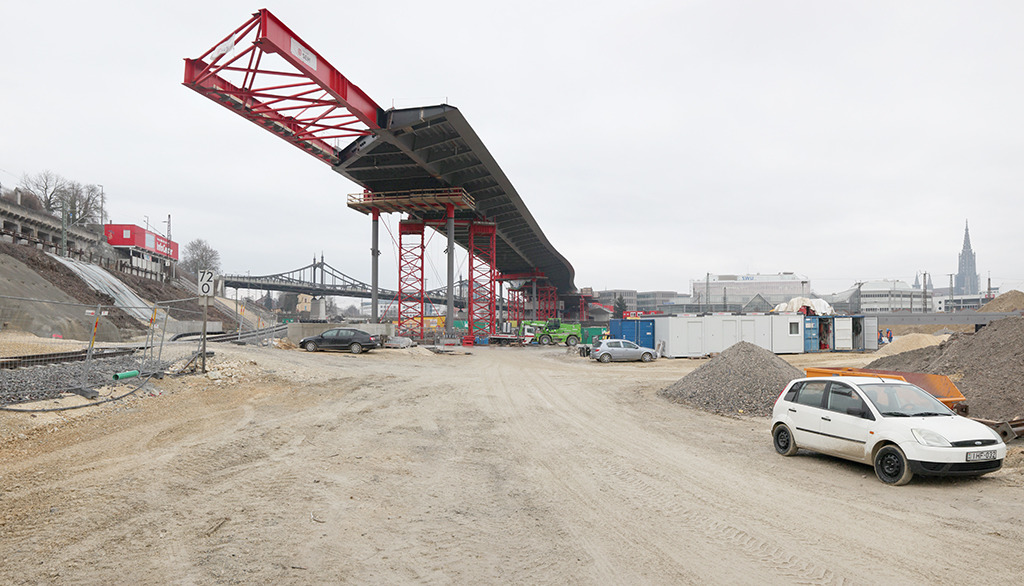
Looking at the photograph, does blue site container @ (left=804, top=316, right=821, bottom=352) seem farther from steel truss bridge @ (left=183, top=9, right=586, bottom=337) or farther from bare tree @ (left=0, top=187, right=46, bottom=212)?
bare tree @ (left=0, top=187, right=46, bottom=212)

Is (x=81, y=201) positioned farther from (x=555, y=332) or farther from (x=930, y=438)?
(x=930, y=438)

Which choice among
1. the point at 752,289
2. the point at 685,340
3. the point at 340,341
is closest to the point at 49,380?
the point at 340,341

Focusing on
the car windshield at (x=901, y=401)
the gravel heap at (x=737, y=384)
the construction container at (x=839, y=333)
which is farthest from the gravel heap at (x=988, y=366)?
the construction container at (x=839, y=333)

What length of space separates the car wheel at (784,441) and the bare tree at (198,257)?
114 meters

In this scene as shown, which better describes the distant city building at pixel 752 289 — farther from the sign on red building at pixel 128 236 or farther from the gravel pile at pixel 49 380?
the gravel pile at pixel 49 380

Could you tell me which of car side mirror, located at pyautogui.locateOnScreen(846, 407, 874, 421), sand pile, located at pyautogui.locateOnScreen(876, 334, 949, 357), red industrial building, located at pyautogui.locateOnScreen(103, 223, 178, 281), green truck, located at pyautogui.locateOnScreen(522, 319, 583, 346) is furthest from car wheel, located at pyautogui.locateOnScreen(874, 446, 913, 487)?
red industrial building, located at pyautogui.locateOnScreen(103, 223, 178, 281)

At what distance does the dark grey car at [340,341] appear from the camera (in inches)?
1223

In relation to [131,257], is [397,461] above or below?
below

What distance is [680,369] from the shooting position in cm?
2739

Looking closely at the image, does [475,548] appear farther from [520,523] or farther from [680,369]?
[680,369]

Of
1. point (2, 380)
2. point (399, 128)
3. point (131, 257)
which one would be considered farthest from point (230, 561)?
point (131, 257)

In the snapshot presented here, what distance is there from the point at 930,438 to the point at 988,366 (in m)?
8.58

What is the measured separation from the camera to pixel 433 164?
4425 centimetres

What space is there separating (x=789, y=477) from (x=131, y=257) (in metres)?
85.9
